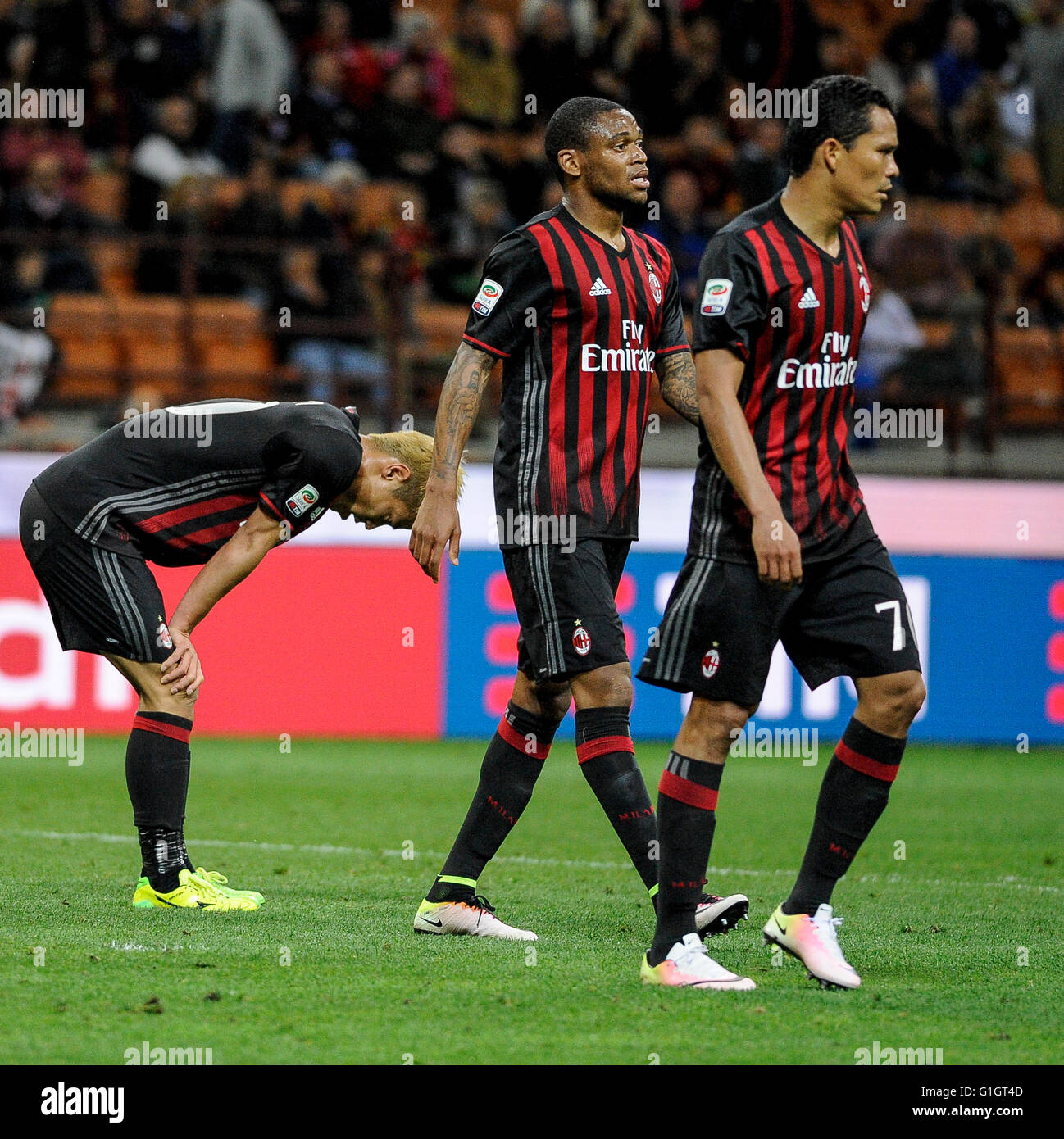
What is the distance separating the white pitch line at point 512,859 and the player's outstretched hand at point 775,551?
2.47 m

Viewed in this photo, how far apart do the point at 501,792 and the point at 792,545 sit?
1.42 metres

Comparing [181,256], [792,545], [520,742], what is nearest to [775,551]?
[792,545]

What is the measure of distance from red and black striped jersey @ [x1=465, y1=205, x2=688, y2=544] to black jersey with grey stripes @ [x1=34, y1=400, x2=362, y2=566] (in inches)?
20.7

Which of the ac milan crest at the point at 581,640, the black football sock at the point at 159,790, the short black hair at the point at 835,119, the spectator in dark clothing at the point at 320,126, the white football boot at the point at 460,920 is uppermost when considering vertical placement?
the spectator in dark clothing at the point at 320,126

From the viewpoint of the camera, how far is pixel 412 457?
17.6 ft

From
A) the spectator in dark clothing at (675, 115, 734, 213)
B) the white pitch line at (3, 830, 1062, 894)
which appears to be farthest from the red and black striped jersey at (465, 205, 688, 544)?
the spectator in dark clothing at (675, 115, 734, 213)

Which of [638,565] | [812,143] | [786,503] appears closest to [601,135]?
[812,143]

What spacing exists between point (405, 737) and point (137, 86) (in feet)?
18.1

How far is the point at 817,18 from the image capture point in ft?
49.0

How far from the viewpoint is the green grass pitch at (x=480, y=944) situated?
3.77 meters

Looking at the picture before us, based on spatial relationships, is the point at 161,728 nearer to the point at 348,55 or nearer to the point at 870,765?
the point at 870,765

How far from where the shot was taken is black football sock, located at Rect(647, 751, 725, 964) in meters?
4.27

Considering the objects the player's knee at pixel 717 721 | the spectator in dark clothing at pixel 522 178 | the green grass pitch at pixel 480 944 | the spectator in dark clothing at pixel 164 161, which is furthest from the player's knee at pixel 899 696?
the spectator in dark clothing at pixel 522 178

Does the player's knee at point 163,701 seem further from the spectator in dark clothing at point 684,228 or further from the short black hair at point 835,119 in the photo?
the spectator in dark clothing at point 684,228
